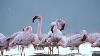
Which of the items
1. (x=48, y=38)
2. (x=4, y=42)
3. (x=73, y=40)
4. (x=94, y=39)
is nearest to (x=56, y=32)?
(x=48, y=38)

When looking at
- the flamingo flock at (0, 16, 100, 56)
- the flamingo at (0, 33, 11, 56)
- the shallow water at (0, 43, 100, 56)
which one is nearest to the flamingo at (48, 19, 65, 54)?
the flamingo flock at (0, 16, 100, 56)

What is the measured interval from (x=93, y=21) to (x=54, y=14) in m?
0.53

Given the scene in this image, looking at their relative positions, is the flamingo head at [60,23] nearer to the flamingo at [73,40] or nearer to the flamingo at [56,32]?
the flamingo at [56,32]

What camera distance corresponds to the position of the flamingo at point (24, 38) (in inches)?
126

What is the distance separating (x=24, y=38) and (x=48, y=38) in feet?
1.03

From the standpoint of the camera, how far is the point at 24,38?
3.20 metres

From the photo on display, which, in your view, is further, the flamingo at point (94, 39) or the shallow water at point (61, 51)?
the flamingo at point (94, 39)

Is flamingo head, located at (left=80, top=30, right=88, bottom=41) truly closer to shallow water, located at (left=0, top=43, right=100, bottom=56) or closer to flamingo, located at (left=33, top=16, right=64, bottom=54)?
shallow water, located at (left=0, top=43, right=100, bottom=56)

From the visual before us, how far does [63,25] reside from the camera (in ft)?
11.0

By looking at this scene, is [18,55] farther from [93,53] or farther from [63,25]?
[93,53]

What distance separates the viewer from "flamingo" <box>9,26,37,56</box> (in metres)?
3.20

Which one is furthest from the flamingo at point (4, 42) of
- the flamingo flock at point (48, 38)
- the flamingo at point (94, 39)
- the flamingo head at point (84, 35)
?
the flamingo at point (94, 39)

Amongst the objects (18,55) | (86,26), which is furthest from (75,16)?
(18,55)

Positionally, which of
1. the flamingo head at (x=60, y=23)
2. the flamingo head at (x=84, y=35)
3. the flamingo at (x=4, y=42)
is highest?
the flamingo head at (x=60, y=23)
